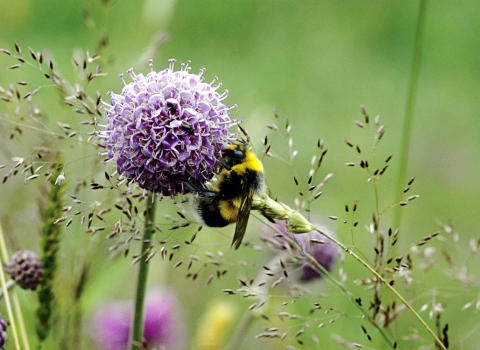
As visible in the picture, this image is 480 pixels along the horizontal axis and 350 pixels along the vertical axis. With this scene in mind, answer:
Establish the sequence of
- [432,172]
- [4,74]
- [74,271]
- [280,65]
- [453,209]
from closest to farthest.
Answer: [74,271]
[4,74]
[453,209]
[432,172]
[280,65]

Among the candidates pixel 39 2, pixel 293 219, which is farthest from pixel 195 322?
pixel 39 2

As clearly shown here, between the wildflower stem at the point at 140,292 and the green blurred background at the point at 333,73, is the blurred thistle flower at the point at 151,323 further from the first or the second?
the wildflower stem at the point at 140,292

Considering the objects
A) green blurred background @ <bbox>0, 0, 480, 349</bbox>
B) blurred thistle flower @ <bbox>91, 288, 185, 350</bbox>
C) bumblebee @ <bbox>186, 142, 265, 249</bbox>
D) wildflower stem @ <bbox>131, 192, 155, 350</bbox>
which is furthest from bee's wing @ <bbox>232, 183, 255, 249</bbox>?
green blurred background @ <bbox>0, 0, 480, 349</bbox>

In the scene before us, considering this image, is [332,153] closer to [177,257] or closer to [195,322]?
[177,257]

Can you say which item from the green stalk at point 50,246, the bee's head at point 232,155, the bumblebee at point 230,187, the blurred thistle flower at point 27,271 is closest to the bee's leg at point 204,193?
the bumblebee at point 230,187

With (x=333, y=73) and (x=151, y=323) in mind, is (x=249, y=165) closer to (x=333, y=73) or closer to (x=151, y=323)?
(x=151, y=323)

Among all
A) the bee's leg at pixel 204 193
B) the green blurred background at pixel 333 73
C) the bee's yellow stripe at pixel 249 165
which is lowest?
the bee's leg at pixel 204 193
